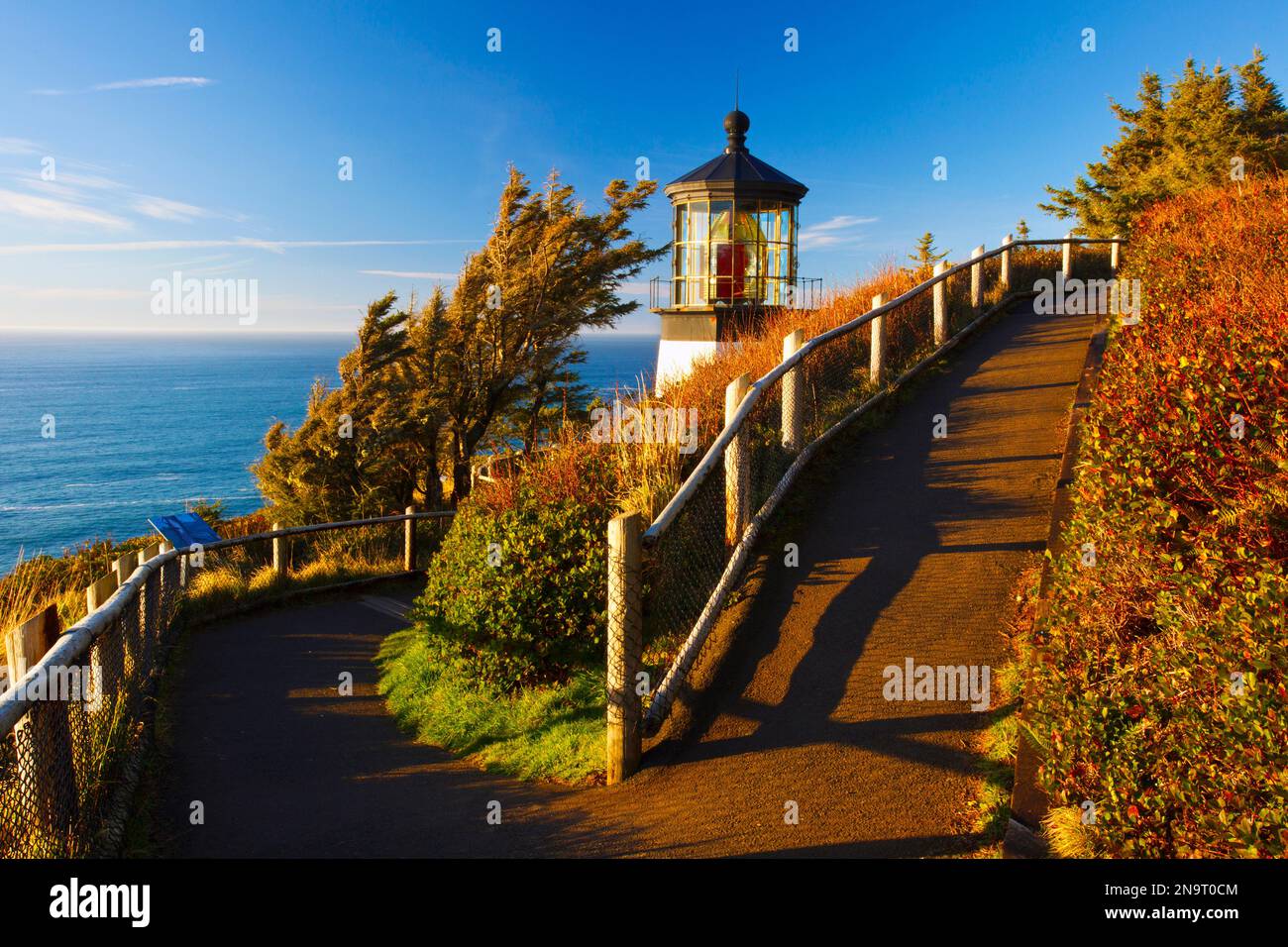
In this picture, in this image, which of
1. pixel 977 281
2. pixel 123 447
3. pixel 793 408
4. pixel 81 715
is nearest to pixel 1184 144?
pixel 977 281

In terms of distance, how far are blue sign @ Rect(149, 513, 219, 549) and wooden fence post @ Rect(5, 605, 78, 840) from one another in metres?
7.42

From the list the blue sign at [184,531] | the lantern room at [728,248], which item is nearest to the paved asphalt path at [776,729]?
the blue sign at [184,531]

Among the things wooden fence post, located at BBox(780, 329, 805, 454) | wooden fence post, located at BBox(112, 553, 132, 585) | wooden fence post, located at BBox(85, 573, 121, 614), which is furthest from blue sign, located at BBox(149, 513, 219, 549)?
wooden fence post, located at BBox(780, 329, 805, 454)

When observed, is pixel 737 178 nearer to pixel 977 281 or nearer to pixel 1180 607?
pixel 977 281

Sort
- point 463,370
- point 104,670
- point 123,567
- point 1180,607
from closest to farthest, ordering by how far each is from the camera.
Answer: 1. point 1180,607
2. point 104,670
3. point 123,567
4. point 463,370

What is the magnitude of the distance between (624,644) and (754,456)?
347 cm

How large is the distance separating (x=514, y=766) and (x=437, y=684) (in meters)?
2.13

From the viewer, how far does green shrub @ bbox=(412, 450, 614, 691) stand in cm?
685

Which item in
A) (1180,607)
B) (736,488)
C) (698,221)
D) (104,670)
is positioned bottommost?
(104,670)

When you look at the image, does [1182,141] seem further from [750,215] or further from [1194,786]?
[1194,786]

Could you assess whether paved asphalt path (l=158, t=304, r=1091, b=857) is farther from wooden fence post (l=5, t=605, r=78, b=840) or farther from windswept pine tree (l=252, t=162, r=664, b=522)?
windswept pine tree (l=252, t=162, r=664, b=522)

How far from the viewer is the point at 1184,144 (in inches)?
1133
